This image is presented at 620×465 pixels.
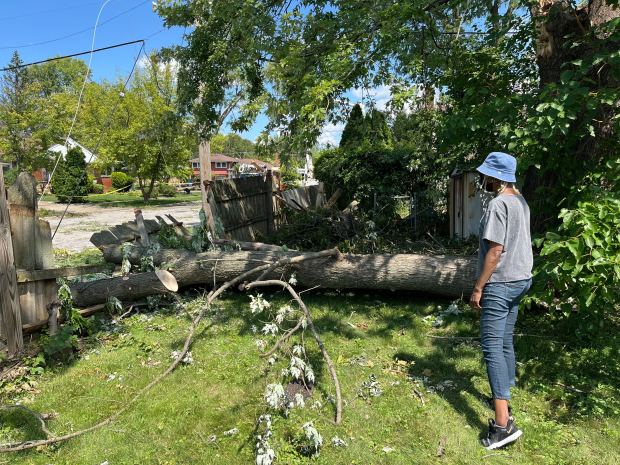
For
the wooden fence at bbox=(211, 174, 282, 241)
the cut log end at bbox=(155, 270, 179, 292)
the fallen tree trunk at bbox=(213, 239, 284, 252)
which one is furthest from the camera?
the wooden fence at bbox=(211, 174, 282, 241)

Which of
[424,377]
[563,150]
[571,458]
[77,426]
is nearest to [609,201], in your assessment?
[563,150]

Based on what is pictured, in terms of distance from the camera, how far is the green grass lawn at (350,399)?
300 centimetres

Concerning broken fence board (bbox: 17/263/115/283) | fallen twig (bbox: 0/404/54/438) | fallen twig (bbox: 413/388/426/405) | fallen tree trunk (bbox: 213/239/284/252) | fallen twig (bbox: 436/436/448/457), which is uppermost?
broken fence board (bbox: 17/263/115/283)

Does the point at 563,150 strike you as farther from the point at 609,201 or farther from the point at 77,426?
Answer: the point at 77,426

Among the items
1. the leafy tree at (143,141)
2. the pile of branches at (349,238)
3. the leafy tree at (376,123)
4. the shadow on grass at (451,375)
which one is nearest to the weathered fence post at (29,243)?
the shadow on grass at (451,375)

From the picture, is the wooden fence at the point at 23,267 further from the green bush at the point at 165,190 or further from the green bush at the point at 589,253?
the green bush at the point at 165,190

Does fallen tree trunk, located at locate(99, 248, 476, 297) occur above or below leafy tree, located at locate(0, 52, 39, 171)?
below

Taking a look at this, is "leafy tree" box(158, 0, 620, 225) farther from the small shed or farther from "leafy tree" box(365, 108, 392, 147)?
the small shed

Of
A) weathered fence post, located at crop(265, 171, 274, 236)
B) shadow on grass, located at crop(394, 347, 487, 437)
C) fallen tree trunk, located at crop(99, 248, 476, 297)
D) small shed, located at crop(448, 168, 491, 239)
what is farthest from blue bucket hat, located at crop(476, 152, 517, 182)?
weathered fence post, located at crop(265, 171, 274, 236)

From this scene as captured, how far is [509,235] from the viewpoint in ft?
9.74

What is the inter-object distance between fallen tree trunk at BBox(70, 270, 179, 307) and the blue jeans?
3.39 m

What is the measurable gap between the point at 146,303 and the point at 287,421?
3.21 metres

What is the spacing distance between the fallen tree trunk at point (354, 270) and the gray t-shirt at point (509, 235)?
7.91 ft

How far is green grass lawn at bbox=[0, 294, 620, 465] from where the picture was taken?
9.84 ft
